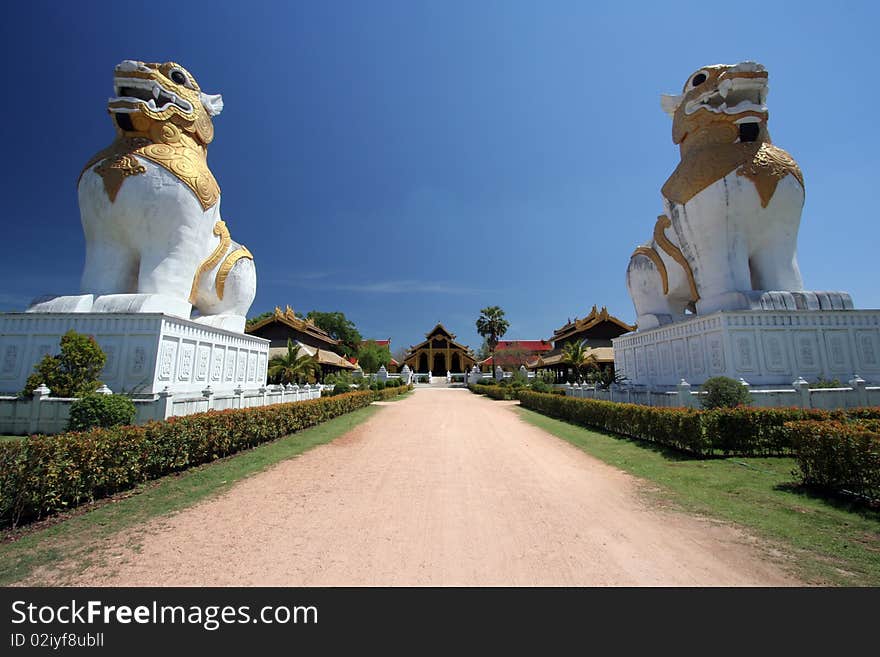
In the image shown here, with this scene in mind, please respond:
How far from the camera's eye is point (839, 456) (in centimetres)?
478

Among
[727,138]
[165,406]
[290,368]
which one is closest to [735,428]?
[727,138]

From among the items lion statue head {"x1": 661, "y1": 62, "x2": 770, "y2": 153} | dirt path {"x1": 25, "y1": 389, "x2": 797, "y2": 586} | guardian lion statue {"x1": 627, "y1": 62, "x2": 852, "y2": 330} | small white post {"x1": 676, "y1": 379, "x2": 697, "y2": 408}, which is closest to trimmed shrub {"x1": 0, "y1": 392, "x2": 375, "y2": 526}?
dirt path {"x1": 25, "y1": 389, "x2": 797, "y2": 586}

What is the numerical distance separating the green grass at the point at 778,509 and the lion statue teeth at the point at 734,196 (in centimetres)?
861

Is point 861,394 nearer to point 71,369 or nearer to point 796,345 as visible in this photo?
point 796,345

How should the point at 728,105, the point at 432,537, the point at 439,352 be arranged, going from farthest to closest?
the point at 439,352
the point at 728,105
the point at 432,537

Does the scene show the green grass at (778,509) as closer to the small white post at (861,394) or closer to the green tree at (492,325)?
the small white post at (861,394)

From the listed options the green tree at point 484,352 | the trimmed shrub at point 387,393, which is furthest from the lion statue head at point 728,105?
the green tree at point 484,352

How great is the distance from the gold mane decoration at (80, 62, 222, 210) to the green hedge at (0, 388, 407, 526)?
909 cm

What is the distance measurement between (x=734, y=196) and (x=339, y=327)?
49637 millimetres

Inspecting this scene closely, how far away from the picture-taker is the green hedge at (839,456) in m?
4.49

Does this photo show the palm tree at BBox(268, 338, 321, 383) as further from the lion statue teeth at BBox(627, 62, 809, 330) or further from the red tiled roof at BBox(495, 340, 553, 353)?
the red tiled roof at BBox(495, 340, 553, 353)
